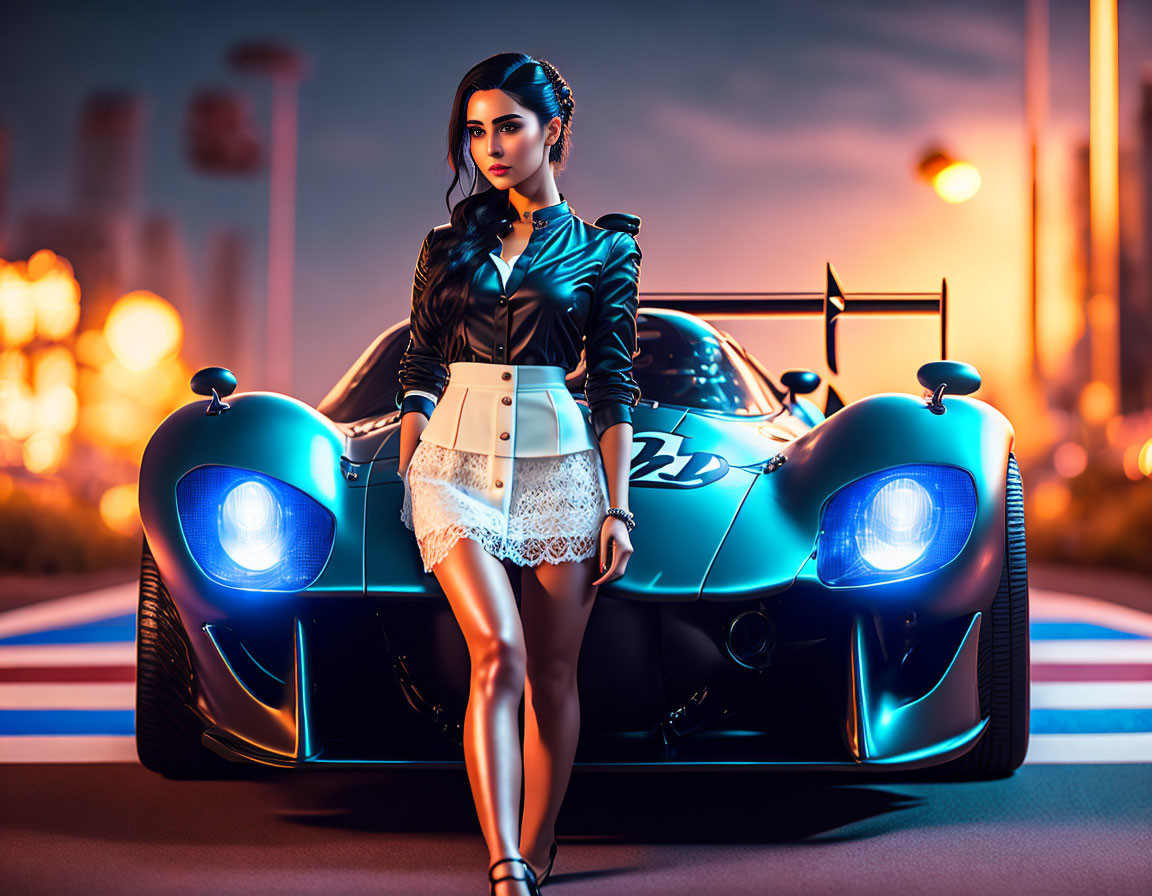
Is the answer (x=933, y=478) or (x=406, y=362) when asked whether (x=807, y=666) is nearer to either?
(x=933, y=478)

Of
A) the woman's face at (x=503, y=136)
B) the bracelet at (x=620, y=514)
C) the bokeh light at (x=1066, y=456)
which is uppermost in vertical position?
the bokeh light at (x=1066, y=456)

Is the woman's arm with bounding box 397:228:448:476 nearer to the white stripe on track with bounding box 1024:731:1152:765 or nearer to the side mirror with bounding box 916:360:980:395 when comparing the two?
the side mirror with bounding box 916:360:980:395

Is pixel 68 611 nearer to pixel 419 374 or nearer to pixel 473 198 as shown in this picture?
pixel 419 374

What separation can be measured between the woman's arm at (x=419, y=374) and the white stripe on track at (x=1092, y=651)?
136 inches

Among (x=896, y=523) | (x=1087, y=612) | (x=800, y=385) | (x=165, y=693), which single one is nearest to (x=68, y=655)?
(x=165, y=693)

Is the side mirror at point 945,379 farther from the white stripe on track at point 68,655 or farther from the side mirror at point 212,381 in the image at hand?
the white stripe on track at point 68,655

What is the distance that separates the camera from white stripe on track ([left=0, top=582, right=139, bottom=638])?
603 cm

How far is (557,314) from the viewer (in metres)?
2.20

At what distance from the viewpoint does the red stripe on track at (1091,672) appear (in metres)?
4.43

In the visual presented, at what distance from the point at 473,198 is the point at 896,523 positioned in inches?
41.7

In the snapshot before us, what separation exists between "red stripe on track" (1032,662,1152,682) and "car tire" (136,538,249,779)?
3.04 m

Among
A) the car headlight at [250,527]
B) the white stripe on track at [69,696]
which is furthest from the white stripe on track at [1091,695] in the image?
the white stripe on track at [69,696]

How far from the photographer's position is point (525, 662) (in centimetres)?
210

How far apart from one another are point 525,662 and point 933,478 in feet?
3.09
